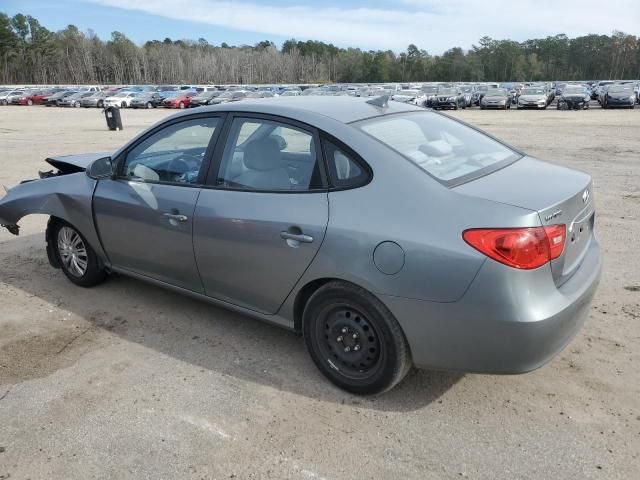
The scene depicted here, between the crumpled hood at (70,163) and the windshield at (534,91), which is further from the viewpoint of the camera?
the windshield at (534,91)

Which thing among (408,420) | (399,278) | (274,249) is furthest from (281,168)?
(408,420)

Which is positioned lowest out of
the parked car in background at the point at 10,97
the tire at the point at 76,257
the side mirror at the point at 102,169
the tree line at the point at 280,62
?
the tire at the point at 76,257

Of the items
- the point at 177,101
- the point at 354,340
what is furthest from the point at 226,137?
the point at 177,101

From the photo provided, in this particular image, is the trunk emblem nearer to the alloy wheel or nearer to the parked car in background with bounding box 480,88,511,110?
the alloy wheel

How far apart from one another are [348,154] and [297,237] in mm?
548

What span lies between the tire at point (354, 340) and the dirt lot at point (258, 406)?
0.47ft

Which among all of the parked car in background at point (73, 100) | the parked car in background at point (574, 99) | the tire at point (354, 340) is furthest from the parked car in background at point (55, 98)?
the tire at point (354, 340)

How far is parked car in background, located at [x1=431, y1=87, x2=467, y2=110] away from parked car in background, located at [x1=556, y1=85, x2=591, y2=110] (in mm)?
6647

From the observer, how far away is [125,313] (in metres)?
4.39

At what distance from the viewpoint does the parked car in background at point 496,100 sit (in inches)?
1400

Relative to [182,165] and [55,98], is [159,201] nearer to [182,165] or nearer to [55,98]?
[182,165]

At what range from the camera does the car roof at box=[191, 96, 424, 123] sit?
3.34 metres

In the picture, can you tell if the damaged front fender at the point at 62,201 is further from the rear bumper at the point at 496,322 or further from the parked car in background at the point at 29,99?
the parked car in background at the point at 29,99

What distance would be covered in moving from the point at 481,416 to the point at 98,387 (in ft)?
7.48
